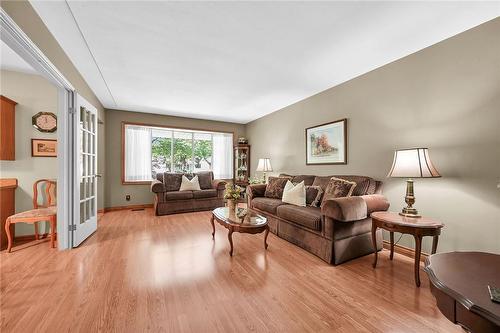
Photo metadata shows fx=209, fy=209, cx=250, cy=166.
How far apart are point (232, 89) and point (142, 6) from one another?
1.97 metres

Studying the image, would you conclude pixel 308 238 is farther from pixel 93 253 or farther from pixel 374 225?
pixel 93 253

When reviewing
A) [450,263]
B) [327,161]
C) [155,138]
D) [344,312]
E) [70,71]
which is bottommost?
[344,312]

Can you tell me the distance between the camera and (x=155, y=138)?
550 cm

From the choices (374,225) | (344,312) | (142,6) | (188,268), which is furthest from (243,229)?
(142,6)

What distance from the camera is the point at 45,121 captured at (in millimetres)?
3045

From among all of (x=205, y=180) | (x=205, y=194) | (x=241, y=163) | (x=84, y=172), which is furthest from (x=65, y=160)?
(x=241, y=163)

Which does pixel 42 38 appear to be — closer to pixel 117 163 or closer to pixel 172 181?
pixel 172 181

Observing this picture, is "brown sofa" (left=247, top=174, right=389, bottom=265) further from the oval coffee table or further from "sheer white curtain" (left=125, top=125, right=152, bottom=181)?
"sheer white curtain" (left=125, top=125, right=152, bottom=181)

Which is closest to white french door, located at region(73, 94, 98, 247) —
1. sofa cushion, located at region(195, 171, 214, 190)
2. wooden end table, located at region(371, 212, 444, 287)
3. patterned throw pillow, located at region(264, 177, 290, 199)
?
sofa cushion, located at region(195, 171, 214, 190)

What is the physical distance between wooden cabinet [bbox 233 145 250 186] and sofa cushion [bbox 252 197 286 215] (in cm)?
236

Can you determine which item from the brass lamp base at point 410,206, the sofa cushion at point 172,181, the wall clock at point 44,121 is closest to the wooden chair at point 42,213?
the wall clock at point 44,121

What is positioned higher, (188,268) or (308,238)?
(308,238)

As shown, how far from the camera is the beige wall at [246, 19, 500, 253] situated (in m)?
1.96

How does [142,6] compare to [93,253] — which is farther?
[93,253]
